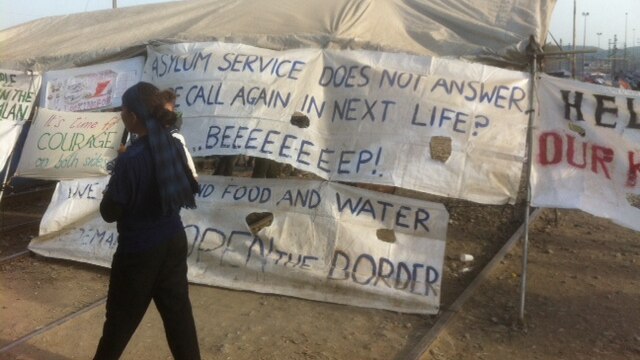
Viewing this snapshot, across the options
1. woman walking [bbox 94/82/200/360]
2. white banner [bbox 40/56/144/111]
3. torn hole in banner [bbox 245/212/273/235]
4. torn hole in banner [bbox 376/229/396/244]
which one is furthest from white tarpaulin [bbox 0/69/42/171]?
torn hole in banner [bbox 376/229/396/244]

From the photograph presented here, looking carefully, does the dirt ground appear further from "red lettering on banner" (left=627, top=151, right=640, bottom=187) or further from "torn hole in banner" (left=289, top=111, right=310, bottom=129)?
"torn hole in banner" (left=289, top=111, right=310, bottom=129)

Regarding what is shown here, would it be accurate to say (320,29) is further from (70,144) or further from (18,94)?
(18,94)

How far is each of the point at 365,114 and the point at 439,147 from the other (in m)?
0.71

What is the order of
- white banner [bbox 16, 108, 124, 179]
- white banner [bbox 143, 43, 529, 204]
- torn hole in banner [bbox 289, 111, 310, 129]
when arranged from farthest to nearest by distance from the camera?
white banner [bbox 16, 108, 124, 179]
torn hole in banner [bbox 289, 111, 310, 129]
white banner [bbox 143, 43, 529, 204]

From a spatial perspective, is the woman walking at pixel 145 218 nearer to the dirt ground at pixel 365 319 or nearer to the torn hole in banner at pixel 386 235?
the dirt ground at pixel 365 319

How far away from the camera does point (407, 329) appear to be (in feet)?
14.5

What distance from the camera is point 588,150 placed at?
13.7ft

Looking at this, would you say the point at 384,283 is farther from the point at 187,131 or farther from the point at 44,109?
the point at 44,109

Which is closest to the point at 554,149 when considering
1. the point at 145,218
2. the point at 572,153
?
the point at 572,153

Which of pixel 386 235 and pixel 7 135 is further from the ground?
pixel 7 135

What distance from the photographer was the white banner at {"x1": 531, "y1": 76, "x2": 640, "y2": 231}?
4.11 m

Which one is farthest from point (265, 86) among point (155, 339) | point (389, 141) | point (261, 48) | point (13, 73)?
point (13, 73)

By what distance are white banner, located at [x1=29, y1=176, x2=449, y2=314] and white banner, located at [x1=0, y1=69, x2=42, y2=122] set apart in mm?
1948

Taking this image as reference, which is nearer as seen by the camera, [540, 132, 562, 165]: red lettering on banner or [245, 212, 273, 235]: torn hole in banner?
[540, 132, 562, 165]: red lettering on banner
